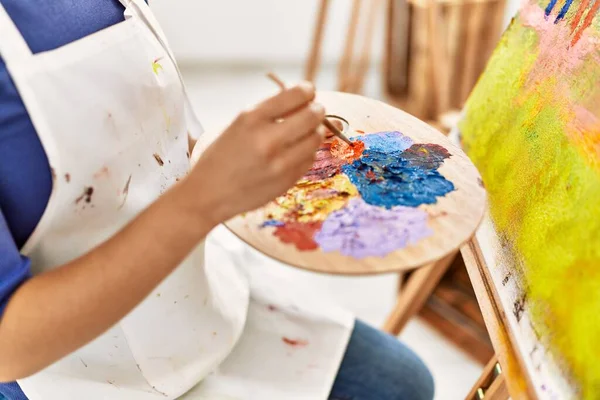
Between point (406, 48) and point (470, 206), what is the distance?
5.40 feet

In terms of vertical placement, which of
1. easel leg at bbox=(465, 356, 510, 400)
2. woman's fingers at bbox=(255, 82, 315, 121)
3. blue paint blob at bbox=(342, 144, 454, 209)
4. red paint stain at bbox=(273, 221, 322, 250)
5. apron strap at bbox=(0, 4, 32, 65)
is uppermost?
Result: woman's fingers at bbox=(255, 82, 315, 121)

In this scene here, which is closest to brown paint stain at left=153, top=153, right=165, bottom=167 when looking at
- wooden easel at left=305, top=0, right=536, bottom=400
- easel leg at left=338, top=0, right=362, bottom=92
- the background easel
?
wooden easel at left=305, top=0, right=536, bottom=400

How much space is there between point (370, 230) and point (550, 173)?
0.26m

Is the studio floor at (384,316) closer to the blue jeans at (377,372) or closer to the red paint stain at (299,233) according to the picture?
the blue jeans at (377,372)

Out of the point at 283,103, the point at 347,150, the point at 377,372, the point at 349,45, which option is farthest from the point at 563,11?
the point at 349,45

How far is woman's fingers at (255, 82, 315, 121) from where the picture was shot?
1.73 ft

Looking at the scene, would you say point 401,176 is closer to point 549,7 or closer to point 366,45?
point 549,7

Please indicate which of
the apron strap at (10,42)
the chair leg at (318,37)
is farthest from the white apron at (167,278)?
the chair leg at (318,37)

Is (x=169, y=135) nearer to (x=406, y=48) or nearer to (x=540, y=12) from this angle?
(x=540, y=12)

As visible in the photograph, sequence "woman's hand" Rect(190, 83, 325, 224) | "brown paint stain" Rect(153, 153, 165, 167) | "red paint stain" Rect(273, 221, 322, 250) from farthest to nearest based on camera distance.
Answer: "brown paint stain" Rect(153, 153, 165, 167) < "red paint stain" Rect(273, 221, 322, 250) < "woman's hand" Rect(190, 83, 325, 224)

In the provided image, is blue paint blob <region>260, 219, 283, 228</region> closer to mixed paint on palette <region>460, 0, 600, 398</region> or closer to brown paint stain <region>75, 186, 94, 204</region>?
brown paint stain <region>75, 186, 94, 204</region>

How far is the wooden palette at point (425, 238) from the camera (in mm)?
593

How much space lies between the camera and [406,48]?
2180 mm

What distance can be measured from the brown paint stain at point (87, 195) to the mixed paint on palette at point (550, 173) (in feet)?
1.74
